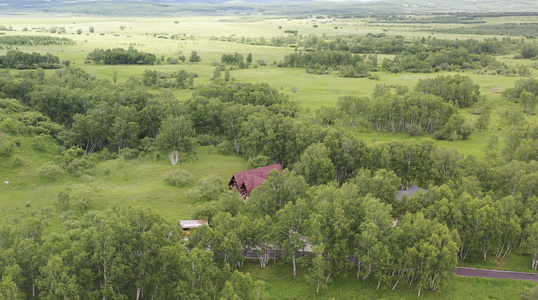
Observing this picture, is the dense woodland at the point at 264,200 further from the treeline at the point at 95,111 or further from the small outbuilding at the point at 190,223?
the small outbuilding at the point at 190,223

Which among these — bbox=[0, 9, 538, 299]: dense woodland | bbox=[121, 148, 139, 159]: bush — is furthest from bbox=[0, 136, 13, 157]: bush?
bbox=[121, 148, 139, 159]: bush

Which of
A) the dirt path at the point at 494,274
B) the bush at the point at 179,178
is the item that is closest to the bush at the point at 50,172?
the bush at the point at 179,178

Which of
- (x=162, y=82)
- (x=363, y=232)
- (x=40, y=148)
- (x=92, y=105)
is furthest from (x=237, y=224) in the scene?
(x=162, y=82)

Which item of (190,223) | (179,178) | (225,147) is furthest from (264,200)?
(225,147)

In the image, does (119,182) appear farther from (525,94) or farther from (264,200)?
(525,94)

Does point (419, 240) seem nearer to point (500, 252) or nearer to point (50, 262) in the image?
point (500, 252)

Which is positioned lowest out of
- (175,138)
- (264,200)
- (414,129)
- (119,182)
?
(119,182)
